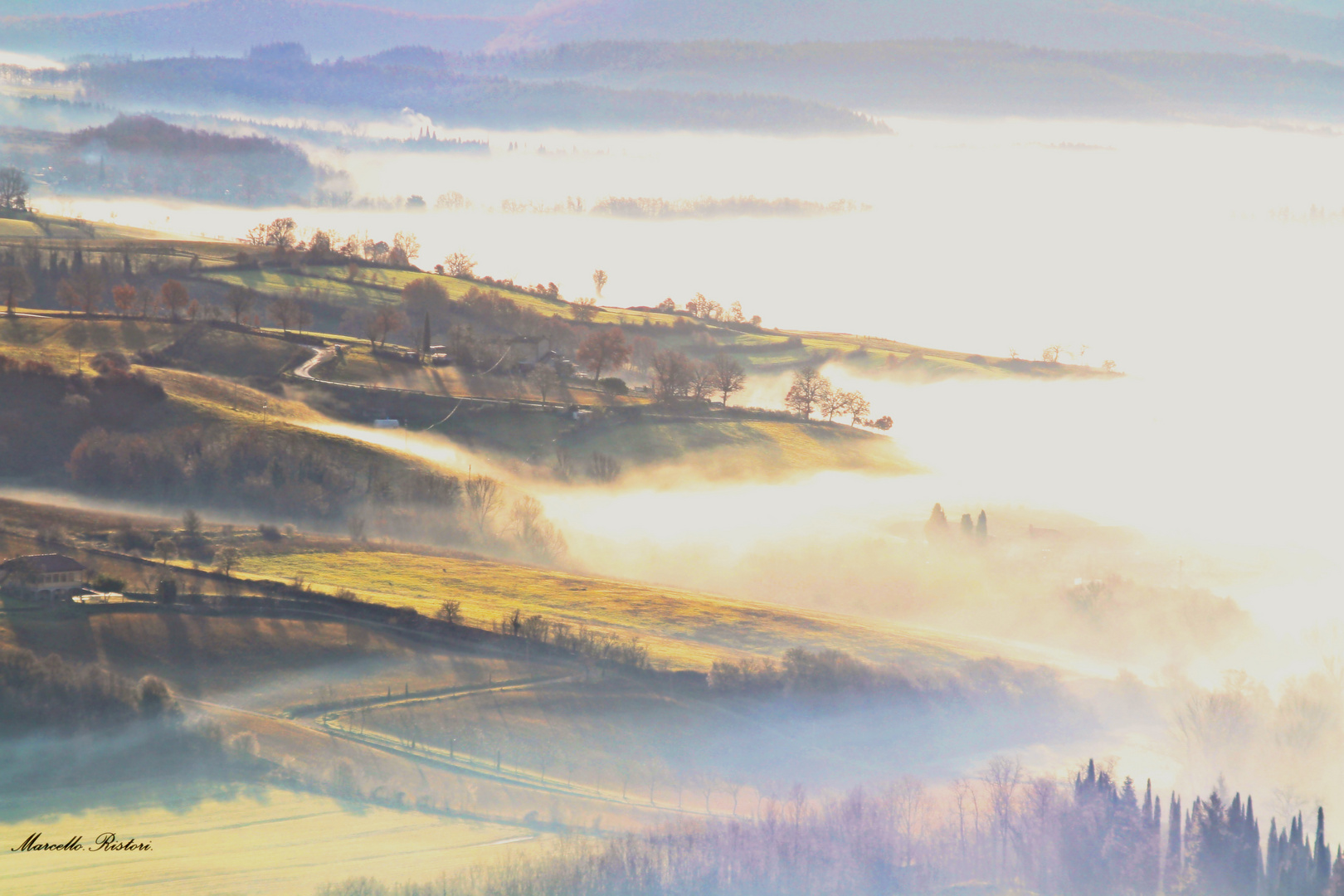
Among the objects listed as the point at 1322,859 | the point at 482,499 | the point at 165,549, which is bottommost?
the point at 1322,859

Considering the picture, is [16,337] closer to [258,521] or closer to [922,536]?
[258,521]

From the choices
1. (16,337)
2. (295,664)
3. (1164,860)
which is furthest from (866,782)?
(16,337)

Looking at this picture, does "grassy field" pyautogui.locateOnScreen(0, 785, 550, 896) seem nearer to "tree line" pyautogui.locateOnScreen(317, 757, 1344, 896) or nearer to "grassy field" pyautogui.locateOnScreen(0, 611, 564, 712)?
"tree line" pyautogui.locateOnScreen(317, 757, 1344, 896)

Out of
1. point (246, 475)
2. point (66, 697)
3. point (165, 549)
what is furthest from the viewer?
point (246, 475)

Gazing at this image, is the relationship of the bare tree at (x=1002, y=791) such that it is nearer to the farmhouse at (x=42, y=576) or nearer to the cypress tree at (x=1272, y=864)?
the cypress tree at (x=1272, y=864)

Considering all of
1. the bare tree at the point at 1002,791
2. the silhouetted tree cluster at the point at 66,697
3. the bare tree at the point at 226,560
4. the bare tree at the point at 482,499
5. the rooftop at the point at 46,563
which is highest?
the bare tree at the point at 482,499

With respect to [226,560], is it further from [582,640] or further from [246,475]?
[246,475]

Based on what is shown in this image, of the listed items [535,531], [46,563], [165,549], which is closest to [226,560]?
[165,549]

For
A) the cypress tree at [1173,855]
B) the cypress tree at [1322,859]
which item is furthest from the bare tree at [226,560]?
the cypress tree at [1322,859]
